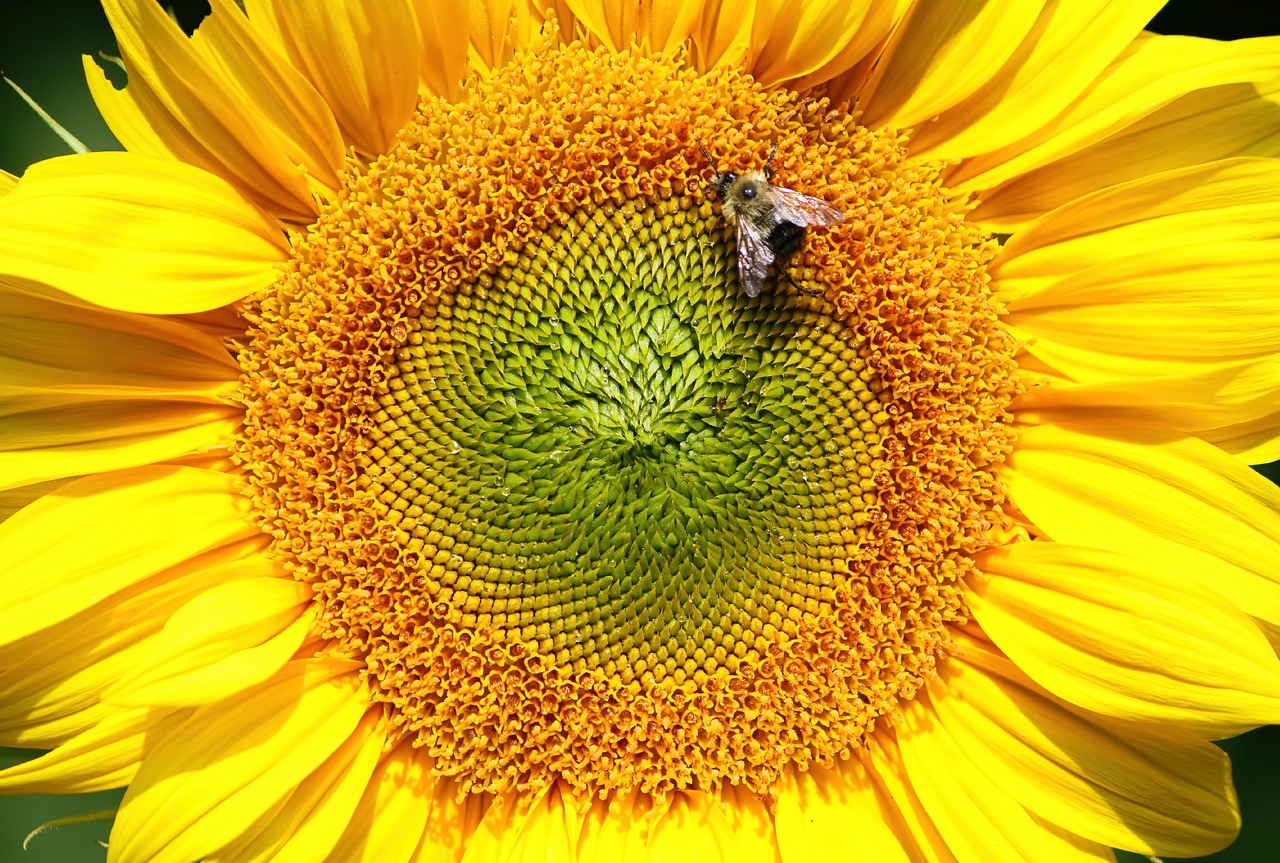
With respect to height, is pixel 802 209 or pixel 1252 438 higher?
pixel 802 209

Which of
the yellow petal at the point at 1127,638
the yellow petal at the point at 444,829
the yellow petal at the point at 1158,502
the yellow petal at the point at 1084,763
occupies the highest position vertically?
the yellow petal at the point at 1158,502

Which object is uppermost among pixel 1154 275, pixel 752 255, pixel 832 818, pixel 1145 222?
pixel 1145 222

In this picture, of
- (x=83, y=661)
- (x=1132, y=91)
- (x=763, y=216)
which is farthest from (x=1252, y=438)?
(x=83, y=661)

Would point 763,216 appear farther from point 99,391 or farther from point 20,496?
point 20,496

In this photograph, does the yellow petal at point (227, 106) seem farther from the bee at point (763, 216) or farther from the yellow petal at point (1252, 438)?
the yellow petal at point (1252, 438)

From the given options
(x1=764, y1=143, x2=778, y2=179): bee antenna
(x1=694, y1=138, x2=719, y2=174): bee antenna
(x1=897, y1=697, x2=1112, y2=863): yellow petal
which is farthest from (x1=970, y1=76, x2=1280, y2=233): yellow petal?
(x1=897, y1=697, x2=1112, y2=863): yellow petal

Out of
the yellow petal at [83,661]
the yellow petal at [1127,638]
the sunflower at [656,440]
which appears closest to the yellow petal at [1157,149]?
the sunflower at [656,440]
